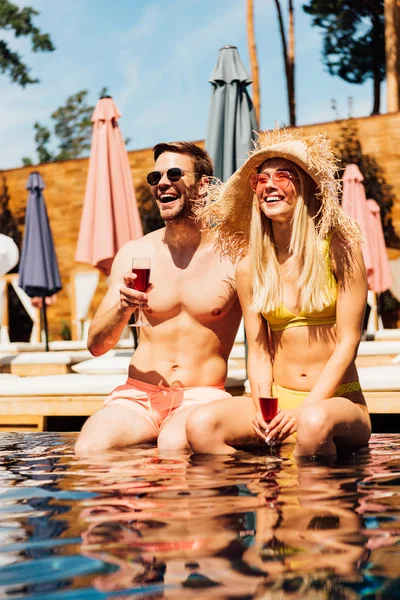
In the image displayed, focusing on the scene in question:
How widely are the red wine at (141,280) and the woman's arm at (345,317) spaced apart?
0.86 metres

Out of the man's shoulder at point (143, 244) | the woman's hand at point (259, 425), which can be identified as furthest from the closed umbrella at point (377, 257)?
the woman's hand at point (259, 425)

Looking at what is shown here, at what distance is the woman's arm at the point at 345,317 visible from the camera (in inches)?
152

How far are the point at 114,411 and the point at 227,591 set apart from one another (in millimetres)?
2544

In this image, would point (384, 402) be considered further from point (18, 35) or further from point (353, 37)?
point (18, 35)

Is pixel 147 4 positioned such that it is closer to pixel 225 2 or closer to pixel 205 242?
pixel 225 2

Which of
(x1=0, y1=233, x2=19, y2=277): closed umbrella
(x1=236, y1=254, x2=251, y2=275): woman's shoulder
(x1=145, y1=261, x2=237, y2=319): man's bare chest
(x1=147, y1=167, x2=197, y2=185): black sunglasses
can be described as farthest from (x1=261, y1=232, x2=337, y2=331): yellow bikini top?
(x1=0, y1=233, x2=19, y2=277): closed umbrella

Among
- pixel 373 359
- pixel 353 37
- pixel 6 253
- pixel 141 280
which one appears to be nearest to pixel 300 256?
pixel 141 280

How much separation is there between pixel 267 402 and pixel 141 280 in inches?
32.8

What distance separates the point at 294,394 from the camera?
4.07 m

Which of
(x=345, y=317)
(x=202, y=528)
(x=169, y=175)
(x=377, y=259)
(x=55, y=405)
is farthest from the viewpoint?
(x=377, y=259)

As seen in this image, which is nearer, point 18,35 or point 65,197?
point 65,197

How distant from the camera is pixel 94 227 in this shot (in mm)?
9031

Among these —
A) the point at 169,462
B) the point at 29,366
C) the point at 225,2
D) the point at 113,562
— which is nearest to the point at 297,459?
the point at 169,462

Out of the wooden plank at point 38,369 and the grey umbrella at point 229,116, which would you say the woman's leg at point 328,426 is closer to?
the grey umbrella at point 229,116
